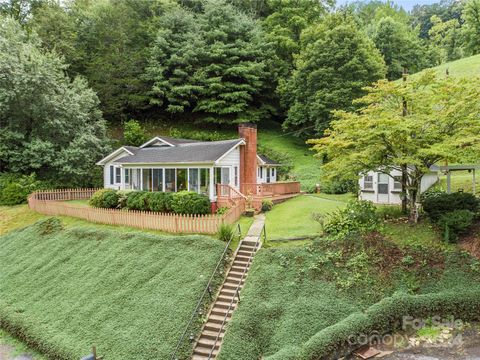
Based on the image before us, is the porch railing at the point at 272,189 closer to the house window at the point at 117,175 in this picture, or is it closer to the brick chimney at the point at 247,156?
the brick chimney at the point at 247,156

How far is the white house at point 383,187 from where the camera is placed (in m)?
21.1

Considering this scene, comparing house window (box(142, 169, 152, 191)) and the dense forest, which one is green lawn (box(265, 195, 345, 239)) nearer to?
house window (box(142, 169, 152, 191))

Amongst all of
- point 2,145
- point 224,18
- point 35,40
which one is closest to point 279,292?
point 2,145

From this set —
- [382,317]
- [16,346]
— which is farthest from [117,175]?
[382,317]

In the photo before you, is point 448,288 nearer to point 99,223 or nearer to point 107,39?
point 99,223

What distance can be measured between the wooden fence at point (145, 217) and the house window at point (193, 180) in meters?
3.73

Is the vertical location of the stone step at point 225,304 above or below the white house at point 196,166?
below

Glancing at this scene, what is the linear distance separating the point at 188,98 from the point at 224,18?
441 inches

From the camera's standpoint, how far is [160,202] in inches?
805

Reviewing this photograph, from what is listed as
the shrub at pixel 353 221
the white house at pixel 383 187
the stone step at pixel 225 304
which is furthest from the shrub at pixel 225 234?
the white house at pixel 383 187

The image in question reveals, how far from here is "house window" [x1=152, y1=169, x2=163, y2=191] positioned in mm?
24750

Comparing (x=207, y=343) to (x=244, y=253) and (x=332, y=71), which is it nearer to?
(x=244, y=253)

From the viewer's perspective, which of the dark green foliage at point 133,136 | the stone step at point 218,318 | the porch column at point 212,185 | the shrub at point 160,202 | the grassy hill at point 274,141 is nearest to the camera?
the stone step at point 218,318

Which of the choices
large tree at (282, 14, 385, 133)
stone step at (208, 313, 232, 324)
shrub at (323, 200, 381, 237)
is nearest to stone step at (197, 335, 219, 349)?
stone step at (208, 313, 232, 324)
